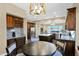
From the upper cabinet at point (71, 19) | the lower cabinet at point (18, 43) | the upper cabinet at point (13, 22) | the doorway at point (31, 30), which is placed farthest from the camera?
the upper cabinet at point (71, 19)

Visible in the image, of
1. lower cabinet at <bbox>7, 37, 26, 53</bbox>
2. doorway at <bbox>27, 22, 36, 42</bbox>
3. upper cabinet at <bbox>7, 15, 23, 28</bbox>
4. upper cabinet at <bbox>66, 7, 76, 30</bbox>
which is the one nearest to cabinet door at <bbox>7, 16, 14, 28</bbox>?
upper cabinet at <bbox>7, 15, 23, 28</bbox>

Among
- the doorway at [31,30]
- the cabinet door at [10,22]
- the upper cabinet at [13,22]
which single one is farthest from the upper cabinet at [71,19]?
the cabinet door at [10,22]

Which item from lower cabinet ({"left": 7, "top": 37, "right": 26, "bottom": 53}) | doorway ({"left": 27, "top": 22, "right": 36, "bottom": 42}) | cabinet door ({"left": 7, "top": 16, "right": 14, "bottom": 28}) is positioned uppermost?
cabinet door ({"left": 7, "top": 16, "right": 14, "bottom": 28})

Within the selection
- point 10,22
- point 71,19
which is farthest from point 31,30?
point 71,19

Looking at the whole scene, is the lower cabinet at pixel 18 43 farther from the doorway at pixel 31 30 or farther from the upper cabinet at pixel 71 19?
the upper cabinet at pixel 71 19

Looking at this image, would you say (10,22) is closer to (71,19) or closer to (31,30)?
(31,30)

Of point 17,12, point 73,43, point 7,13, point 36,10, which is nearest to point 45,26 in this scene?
point 36,10

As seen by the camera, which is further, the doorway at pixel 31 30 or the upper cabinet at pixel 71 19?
the upper cabinet at pixel 71 19

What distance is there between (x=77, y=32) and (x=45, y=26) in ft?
3.15

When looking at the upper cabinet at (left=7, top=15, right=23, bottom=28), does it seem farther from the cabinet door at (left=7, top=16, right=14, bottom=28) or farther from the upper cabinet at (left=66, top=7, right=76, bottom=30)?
the upper cabinet at (left=66, top=7, right=76, bottom=30)

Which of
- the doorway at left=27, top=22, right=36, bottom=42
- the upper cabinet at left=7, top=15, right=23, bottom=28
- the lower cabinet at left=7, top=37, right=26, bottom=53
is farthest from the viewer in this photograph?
the upper cabinet at left=7, top=15, right=23, bottom=28

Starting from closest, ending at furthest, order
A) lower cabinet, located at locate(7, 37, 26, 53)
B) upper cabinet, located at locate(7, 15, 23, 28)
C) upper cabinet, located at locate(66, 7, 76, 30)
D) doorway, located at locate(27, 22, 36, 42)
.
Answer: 1. lower cabinet, located at locate(7, 37, 26, 53)
2. doorway, located at locate(27, 22, 36, 42)
3. upper cabinet, located at locate(7, 15, 23, 28)
4. upper cabinet, located at locate(66, 7, 76, 30)

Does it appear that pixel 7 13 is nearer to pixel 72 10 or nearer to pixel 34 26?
pixel 34 26

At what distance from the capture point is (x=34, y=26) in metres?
2.29
